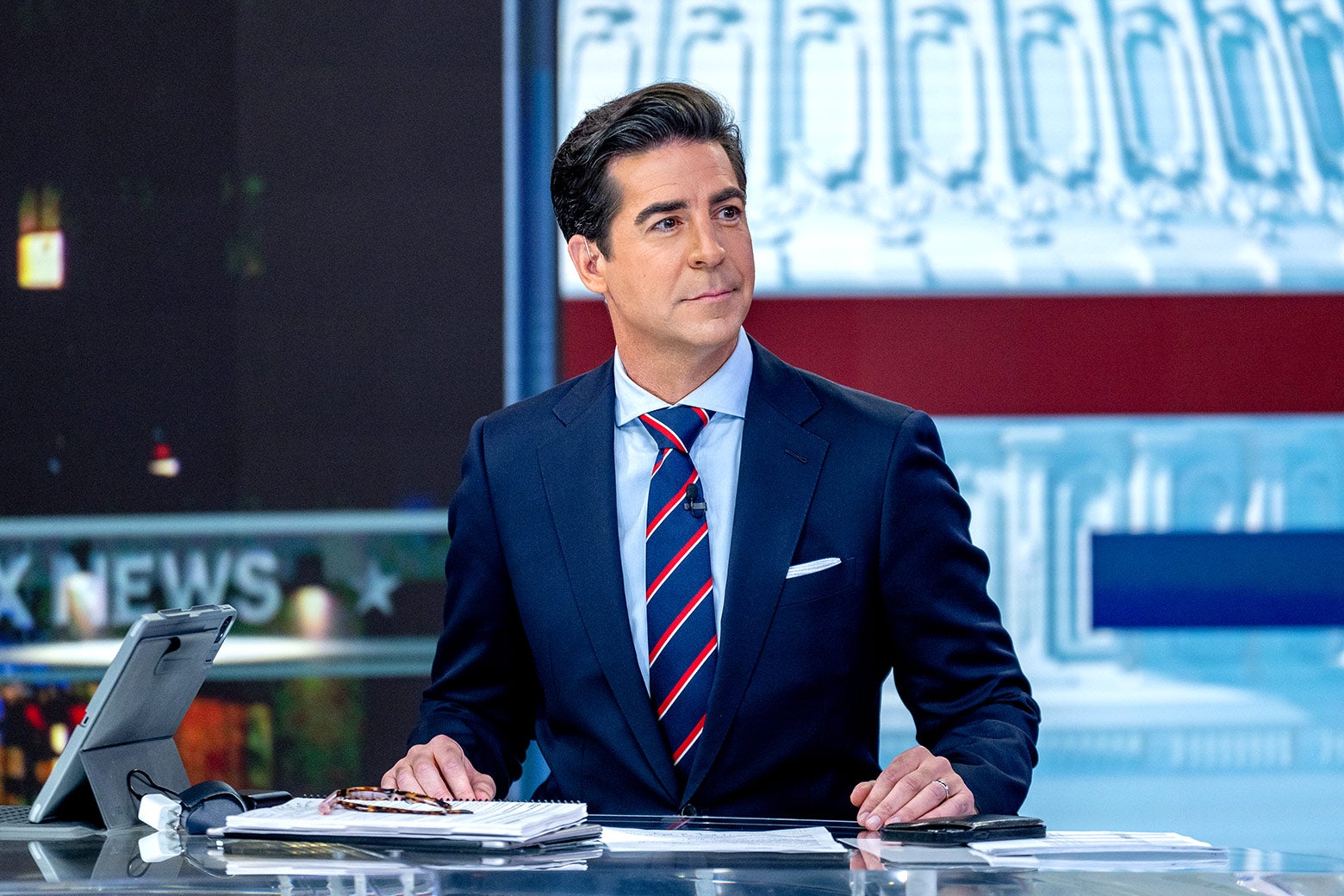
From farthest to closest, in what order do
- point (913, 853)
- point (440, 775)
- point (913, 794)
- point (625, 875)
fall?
point (440, 775) → point (913, 794) → point (913, 853) → point (625, 875)

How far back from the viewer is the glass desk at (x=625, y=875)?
1009 millimetres

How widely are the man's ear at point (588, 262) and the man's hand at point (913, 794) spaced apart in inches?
30.1

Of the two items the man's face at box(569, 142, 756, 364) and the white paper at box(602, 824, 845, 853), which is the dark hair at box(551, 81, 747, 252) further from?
the white paper at box(602, 824, 845, 853)

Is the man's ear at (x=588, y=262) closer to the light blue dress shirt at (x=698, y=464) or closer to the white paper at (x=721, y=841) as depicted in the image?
the light blue dress shirt at (x=698, y=464)

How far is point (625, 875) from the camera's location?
3.42 ft

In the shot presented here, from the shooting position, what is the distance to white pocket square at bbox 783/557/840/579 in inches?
62.9

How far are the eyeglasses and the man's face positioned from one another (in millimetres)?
645

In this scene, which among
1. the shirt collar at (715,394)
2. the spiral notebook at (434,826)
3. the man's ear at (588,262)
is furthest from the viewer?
the man's ear at (588,262)

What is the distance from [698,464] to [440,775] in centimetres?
49

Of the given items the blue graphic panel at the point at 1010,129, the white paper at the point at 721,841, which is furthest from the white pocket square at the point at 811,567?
the blue graphic panel at the point at 1010,129

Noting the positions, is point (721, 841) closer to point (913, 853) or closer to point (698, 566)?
point (913, 853)

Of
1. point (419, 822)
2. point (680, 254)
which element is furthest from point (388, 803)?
point (680, 254)

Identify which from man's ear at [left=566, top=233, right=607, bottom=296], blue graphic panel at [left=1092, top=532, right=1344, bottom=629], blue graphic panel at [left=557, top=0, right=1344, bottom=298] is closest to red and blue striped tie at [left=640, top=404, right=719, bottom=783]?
man's ear at [left=566, top=233, right=607, bottom=296]

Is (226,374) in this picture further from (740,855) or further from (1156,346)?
(740,855)
